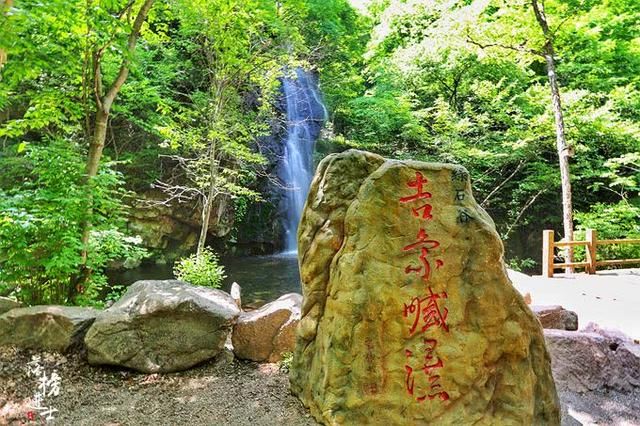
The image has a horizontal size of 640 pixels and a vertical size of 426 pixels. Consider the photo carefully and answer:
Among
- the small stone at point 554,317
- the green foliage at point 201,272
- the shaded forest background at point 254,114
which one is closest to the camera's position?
the shaded forest background at point 254,114

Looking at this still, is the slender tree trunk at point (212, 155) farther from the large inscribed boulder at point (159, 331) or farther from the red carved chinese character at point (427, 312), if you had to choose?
the red carved chinese character at point (427, 312)

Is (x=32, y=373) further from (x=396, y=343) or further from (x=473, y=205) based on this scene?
(x=473, y=205)

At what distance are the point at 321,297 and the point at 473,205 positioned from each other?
58.3 inches

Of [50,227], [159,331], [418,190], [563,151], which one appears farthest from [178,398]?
[563,151]

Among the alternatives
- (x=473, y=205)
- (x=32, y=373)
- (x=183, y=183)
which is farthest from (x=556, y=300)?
(x=183, y=183)

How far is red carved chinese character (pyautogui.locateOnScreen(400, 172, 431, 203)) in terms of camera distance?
310cm

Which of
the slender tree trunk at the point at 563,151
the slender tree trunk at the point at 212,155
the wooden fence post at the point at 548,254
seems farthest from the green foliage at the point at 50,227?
the slender tree trunk at the point at 563,151

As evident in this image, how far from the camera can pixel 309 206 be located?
3555 mm

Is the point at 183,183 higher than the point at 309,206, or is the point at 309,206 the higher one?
the point at 183,183

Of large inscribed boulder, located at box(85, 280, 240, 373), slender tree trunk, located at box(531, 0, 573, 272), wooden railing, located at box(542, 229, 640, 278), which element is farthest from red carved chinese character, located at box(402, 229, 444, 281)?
slender tree trunk, located at box(531, 0, 573, 272)

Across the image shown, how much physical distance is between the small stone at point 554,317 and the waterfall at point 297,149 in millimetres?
12454

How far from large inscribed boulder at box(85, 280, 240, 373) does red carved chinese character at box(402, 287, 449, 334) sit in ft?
6.84

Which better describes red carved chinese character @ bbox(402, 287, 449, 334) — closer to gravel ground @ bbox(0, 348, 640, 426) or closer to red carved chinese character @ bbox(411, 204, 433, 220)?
red carved chinese character @ bbox(411, 204, 433, 220)

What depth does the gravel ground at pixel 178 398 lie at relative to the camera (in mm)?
3154
